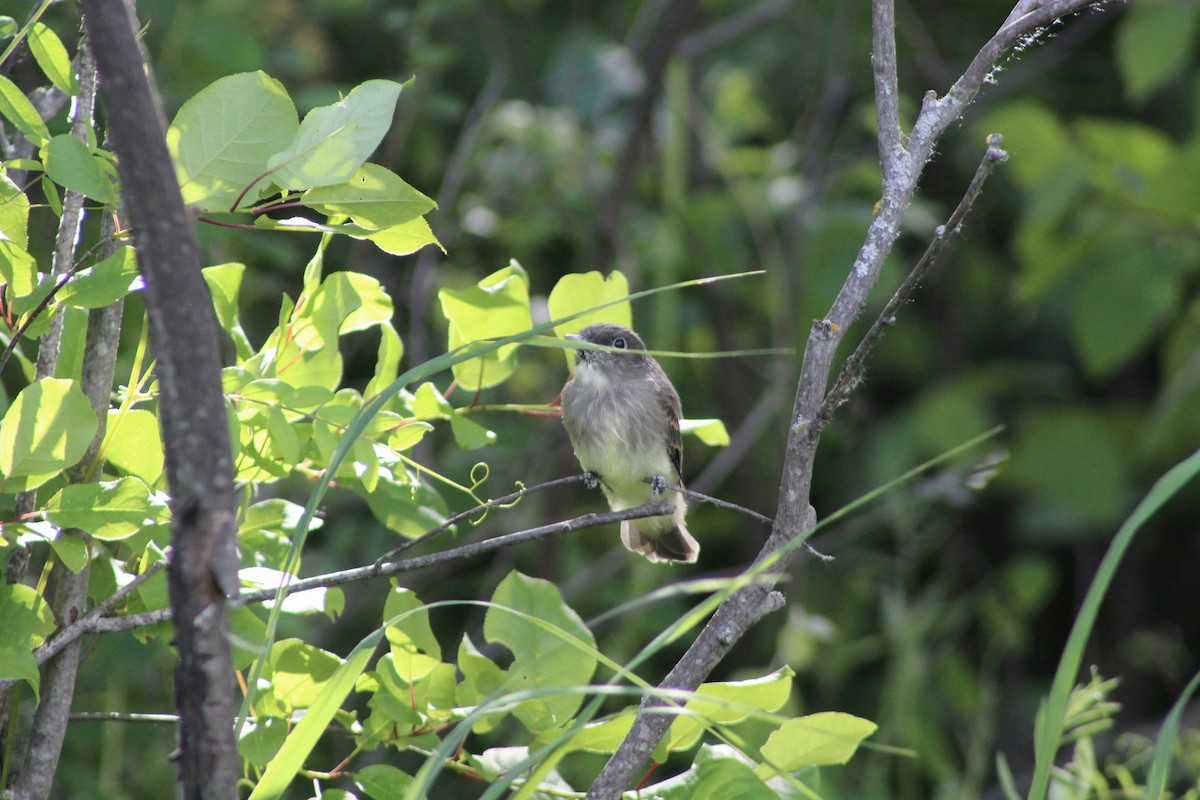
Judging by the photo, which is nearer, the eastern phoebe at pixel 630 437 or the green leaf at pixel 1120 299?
the eastern phoebe at pixel 630 437

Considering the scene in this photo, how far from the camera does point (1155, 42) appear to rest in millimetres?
5156

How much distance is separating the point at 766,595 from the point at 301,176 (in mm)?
810

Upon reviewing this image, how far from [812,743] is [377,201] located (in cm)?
94

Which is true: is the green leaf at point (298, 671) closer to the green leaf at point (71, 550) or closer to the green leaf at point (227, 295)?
the green leaf at point (71, 550)

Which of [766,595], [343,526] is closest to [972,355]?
[343,526]

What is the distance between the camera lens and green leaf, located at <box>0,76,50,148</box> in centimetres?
154

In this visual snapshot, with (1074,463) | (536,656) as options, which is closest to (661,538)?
(536,656)

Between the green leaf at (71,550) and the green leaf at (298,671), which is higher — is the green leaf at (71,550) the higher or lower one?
the higher one

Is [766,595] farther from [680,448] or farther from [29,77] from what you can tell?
[29,77]

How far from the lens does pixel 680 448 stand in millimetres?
3873

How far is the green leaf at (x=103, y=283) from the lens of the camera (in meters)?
1.54

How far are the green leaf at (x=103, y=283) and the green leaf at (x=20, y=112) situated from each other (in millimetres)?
172

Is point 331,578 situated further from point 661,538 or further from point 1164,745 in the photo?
point 661,538

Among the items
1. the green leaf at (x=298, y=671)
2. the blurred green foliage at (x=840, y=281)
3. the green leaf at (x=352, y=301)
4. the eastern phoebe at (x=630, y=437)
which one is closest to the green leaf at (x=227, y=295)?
the green leaf at (x=352, y=301)
